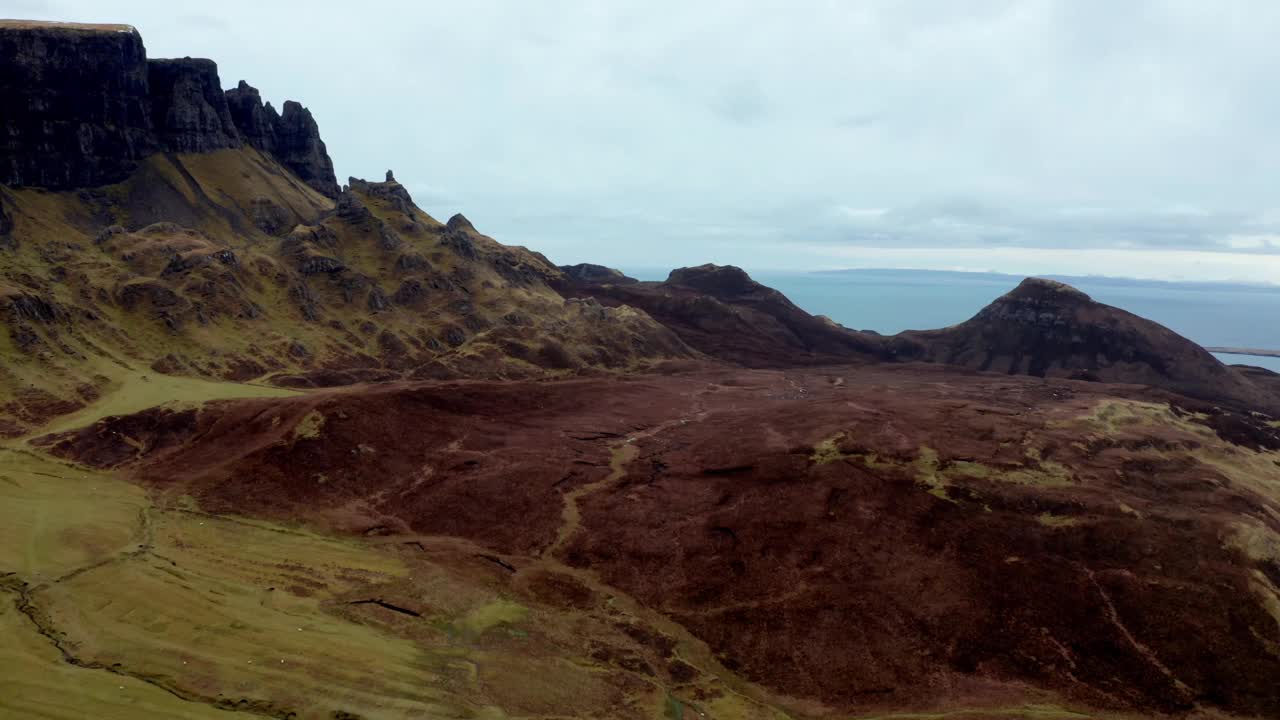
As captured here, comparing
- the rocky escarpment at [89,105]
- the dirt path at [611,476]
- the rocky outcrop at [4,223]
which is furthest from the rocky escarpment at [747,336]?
the rocky outcrop at [4,223]

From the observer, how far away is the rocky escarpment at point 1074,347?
511 ft

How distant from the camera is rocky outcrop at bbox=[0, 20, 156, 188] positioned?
445ft

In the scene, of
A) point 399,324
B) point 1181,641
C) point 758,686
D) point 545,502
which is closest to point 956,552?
point 1181,641

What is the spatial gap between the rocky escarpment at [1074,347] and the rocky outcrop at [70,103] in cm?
19190

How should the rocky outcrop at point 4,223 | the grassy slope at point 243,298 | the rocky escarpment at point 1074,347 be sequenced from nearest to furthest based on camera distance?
the grassy slope at point 243,298 < the rocky outcrop at point 4,223 < the rocky escarpment at point 1074,347

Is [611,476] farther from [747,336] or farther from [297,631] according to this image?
[747,336]

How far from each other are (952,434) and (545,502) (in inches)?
1625

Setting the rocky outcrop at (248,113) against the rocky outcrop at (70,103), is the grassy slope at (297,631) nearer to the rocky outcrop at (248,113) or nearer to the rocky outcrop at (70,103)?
the rocky outcrop at (70,103)

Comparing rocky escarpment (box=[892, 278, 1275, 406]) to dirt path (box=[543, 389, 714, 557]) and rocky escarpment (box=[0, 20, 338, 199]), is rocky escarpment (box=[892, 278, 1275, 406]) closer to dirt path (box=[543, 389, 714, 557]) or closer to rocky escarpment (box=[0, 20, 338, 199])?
dirt path (box=[543, 389, 714, 557])

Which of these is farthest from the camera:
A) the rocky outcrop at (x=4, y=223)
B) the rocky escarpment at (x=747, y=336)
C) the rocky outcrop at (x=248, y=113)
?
the rocky outcrop at (x=248, y=113)

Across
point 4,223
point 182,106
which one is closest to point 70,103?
point 182,106

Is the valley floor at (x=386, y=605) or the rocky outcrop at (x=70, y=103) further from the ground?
the rocky outcrop at (x=70, y=103)

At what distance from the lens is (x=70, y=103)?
144m

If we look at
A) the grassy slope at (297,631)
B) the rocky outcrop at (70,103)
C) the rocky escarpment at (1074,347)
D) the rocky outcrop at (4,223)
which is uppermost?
the rocky outcrop at (70,103)
